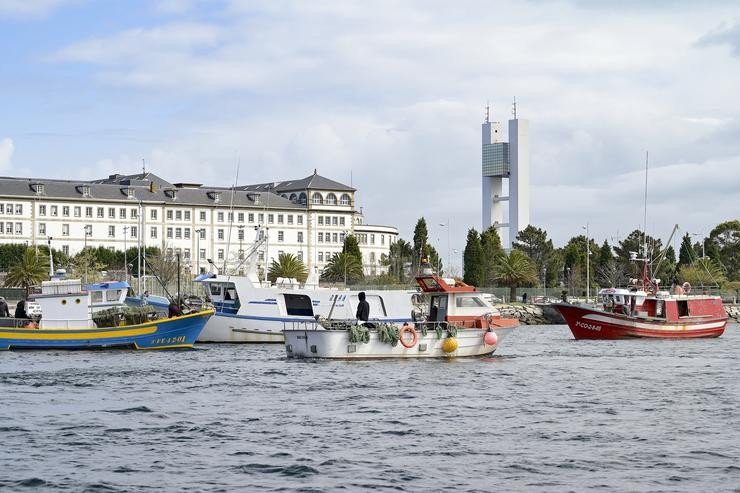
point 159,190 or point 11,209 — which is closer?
point 11,209

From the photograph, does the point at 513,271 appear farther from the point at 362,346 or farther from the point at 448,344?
the point at 362,346

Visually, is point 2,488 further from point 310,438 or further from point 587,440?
point 587,440

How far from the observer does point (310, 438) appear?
84.8 ft

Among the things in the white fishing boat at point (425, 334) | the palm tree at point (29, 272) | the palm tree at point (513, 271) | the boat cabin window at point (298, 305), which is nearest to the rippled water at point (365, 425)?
the white fishing boat at point (425, 334)

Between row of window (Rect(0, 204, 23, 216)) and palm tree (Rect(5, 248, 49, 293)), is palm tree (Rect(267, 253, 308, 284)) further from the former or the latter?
row of window (Rect(0, 204, 23, 216))

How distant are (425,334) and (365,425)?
14.7 meters

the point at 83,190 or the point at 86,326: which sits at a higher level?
the point at 83,190

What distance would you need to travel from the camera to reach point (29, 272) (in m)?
99.1

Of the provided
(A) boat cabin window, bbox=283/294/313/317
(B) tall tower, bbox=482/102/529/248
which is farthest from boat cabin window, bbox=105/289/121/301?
(B) tall tower, bbox=482/102/529/248

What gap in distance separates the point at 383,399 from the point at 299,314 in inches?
1050

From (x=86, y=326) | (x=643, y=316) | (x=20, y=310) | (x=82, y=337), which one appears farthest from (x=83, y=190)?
(x=82, y=337)

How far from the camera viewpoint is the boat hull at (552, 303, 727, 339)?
6381 centimetres

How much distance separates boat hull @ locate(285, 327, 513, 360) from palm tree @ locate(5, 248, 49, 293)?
60.4 metres

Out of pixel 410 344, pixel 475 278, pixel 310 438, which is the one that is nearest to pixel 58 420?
pixel 310 438
